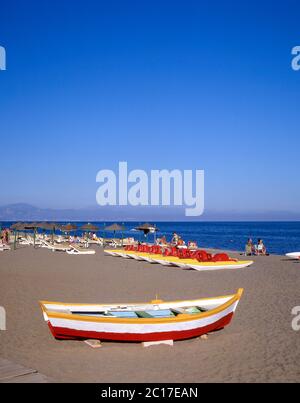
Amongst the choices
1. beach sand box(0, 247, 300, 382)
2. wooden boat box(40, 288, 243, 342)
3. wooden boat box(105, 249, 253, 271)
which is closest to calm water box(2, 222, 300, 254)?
wooden boat box(105, 249, 253, 271)

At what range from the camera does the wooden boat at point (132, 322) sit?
869 cm

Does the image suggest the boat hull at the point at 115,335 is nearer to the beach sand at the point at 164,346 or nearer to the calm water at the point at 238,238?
the beach sand at the point at 164,346

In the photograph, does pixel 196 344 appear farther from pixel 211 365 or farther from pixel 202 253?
pixel 202 253

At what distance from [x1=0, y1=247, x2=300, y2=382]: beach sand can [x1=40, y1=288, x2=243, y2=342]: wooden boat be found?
271 millimetres

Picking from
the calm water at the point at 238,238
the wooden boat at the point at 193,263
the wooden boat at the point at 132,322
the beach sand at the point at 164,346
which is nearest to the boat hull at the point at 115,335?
the wooden boat at the point at 132,322

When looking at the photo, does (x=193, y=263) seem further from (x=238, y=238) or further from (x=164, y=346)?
(x=238, y=238)

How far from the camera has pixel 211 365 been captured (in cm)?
777

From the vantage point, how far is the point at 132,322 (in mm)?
8695

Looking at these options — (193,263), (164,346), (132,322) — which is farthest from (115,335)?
(193,263)

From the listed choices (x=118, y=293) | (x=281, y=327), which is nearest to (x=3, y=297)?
(x=118, y=293)

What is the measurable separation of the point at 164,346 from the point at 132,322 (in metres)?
0.97

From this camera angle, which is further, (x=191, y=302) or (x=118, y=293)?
(x=118, y=293)

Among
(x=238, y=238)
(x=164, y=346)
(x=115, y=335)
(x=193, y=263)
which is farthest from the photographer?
(x=238, y=238)
